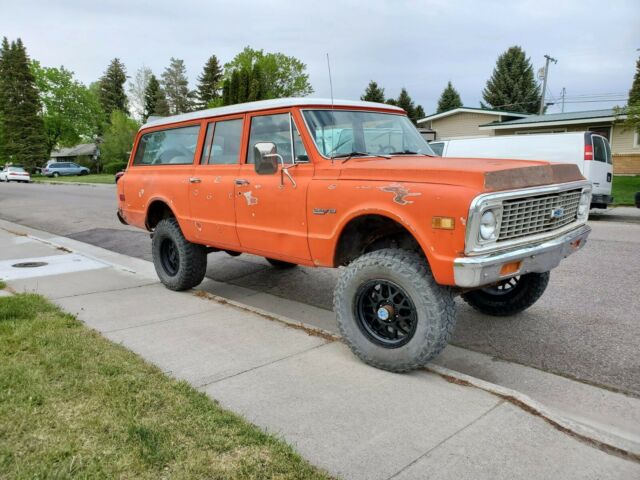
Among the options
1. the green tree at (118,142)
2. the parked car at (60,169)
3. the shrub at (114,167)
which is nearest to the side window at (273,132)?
the shrub at (114,167)

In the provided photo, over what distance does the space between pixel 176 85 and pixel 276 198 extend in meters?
87.9

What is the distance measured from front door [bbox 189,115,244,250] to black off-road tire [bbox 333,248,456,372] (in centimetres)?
165

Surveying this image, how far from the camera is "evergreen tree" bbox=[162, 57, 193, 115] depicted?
83812mm

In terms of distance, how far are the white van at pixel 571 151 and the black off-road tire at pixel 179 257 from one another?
27.2 ft

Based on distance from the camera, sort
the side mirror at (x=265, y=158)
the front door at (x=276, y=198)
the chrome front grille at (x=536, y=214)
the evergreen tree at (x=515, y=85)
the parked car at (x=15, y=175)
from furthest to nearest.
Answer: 1. the evergreen tree at (x=515, y=85)
2. the parked car at (x=15, y=175)
3. the front door at (x=276, y=198)
4. the side mirror at (x=265, y=158)
5. the chrome front grille at (x=536, y=214)

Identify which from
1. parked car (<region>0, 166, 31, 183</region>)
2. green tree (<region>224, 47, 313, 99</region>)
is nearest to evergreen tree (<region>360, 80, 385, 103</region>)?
green tree (<region>224, 47, 313, 99</region>)

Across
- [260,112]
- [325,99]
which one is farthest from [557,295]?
[260,112]

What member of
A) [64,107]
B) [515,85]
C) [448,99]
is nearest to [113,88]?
[64,107]

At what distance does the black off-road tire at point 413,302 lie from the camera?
354 centimetres

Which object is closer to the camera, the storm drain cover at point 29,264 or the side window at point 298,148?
the side window at point 298,148

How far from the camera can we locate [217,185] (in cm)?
521

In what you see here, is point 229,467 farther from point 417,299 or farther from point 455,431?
point 417,299

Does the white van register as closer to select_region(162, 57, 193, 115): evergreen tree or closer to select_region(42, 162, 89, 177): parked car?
select_region(42, 162, 89, 177): parked car

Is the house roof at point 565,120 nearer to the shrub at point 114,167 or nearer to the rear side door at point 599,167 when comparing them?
the rear side door at point 599,167
